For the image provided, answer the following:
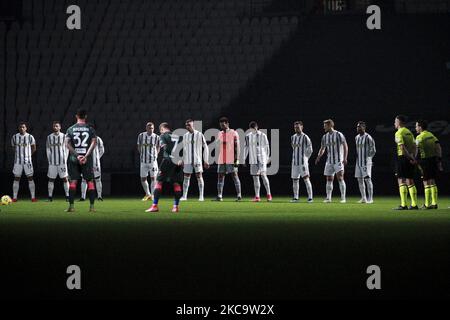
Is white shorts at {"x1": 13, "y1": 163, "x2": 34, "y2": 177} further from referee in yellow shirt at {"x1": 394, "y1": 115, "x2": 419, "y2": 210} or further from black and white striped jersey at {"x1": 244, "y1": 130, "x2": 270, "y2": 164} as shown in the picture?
referee in yellow shirt at {"x1": 394, "y1": 115, "x2": 419, "y2": 210}

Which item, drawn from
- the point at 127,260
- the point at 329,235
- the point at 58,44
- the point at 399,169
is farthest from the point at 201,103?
the point at 127,260

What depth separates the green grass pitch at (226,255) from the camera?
20.2ft

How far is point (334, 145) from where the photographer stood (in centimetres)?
1958

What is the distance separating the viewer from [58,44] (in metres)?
30.8

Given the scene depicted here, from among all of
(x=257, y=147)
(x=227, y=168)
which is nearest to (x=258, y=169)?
(x=257, y=147)

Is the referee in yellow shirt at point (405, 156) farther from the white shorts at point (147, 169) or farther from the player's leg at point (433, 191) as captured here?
the white shorts at point (147, 169)

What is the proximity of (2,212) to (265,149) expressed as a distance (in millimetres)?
8200

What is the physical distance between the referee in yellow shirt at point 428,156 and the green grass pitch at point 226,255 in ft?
7.00

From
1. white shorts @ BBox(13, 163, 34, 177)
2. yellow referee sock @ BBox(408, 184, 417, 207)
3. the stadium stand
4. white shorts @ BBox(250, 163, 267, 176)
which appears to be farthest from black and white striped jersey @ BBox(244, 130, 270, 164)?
the stadium stand

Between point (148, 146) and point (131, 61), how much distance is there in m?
9.62

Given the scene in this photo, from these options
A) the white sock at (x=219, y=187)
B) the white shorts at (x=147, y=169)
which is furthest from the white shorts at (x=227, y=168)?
the white shorts at (x=147, y=169)

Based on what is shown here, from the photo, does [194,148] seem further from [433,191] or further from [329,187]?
[433,191]

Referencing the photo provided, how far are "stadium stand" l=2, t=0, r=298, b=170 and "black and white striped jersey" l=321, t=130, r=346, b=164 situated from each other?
825 centimetres
